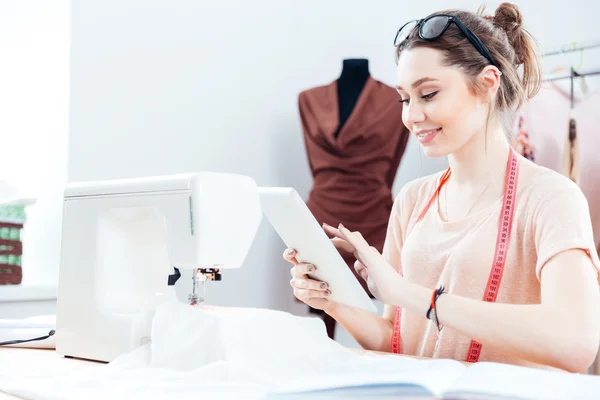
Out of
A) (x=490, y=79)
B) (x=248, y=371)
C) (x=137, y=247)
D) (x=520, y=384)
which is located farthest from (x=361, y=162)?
(x=520, y=384)

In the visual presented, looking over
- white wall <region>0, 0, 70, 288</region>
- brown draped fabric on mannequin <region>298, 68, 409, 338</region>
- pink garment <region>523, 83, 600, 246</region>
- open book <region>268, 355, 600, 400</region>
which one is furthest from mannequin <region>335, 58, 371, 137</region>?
open book <region>268, 355, 600, 400</region>

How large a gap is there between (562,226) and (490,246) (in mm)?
201

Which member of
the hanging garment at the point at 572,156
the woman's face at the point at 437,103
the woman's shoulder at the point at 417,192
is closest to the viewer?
the woman's face at the point at 437,103

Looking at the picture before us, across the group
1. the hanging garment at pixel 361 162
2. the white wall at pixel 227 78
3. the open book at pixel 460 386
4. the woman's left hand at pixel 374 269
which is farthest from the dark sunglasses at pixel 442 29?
the hanging garment at pixel 361 162

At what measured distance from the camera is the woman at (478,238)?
123 cm

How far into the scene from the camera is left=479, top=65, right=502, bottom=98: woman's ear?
145 cm

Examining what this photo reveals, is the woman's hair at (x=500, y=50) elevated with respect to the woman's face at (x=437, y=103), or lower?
elevated

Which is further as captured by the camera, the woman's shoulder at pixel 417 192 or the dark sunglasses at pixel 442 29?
the woman's shoulder at pixel 417 192

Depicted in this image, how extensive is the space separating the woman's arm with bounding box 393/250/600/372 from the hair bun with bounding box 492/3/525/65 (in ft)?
1.80

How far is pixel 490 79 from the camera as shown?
4.77 ft

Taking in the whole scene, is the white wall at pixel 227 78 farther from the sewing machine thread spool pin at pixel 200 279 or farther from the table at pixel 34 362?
the sewing machine thread spool pin at pixel 200 279

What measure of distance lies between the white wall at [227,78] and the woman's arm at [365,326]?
98 cm

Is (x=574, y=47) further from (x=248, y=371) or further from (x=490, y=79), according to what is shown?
(x=248, y=371)

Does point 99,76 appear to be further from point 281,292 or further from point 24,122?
point 281,292
